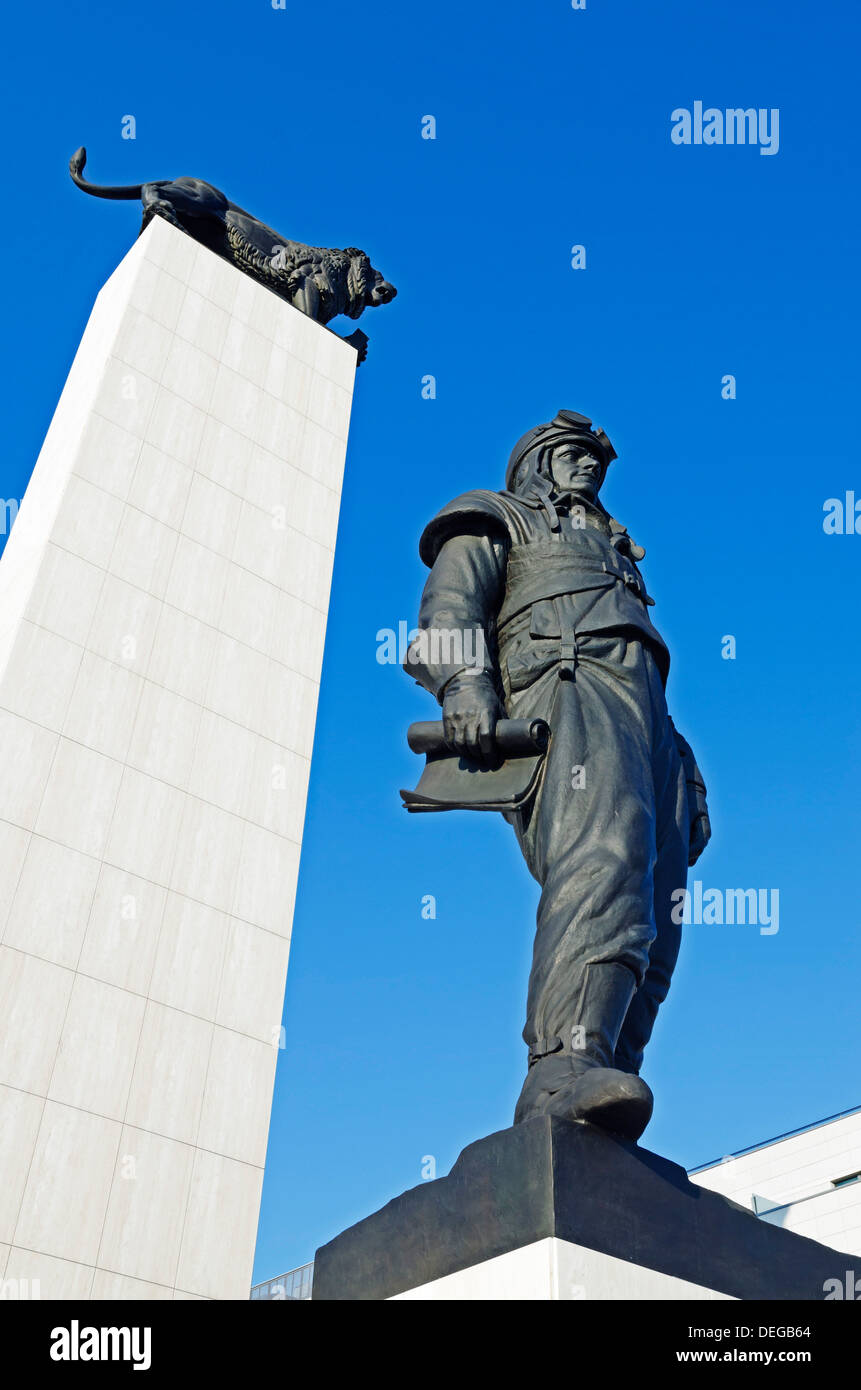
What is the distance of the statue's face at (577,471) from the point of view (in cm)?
469

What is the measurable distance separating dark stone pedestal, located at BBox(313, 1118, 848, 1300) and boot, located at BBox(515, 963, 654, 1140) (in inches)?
2.4

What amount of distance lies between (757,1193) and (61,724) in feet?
90.8

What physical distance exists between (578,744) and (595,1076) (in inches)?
43.4

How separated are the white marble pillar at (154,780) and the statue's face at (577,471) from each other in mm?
8187

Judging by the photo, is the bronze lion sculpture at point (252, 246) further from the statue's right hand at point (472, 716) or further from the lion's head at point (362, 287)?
the statue's right hand at point (472, 716)

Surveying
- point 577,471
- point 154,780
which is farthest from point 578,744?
point 154,780

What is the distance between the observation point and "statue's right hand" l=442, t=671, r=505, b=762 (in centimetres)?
347

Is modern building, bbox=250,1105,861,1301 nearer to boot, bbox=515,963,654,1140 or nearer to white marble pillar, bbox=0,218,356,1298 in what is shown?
white marble pillar, bbox=0,218,356,1298

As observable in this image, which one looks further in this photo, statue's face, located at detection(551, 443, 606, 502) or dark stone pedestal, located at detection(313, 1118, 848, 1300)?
statue's face, located at detection(551, 443, 606, 502)

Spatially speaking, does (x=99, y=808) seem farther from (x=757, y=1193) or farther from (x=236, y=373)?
(x=757, y=1193)

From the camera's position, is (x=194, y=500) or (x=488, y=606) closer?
(x=488, y=606)

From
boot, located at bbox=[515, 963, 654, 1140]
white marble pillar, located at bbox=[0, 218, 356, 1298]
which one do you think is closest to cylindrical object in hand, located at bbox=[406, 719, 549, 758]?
boot, located at bbox=[515, 963, 654, 1140]

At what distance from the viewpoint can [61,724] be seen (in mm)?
12922
